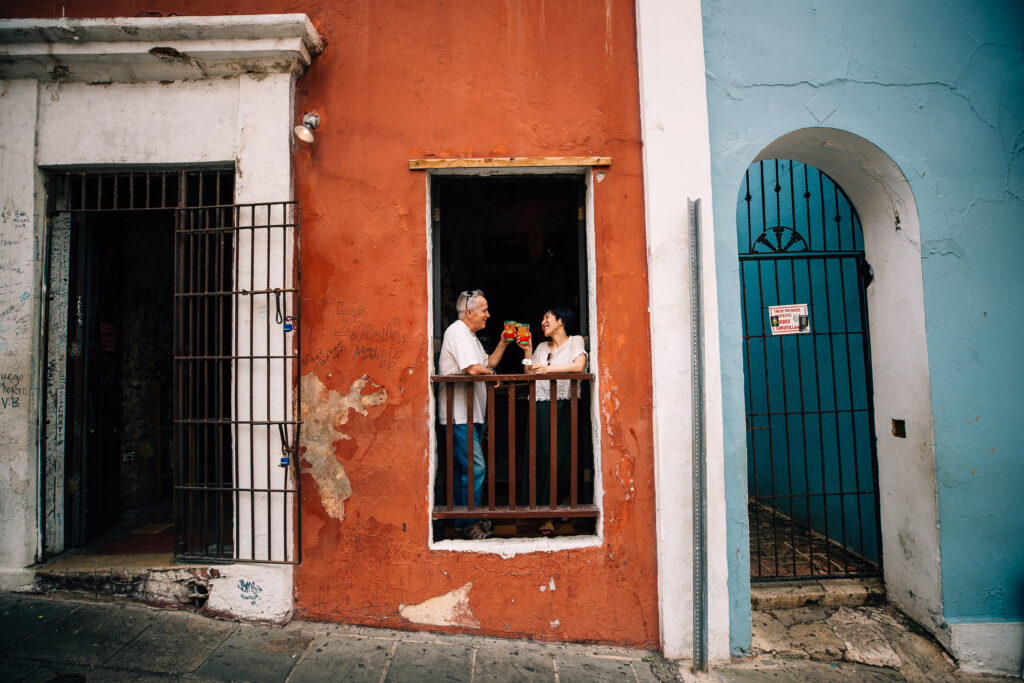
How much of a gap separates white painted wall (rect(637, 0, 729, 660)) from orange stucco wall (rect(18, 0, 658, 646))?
0.11 metres

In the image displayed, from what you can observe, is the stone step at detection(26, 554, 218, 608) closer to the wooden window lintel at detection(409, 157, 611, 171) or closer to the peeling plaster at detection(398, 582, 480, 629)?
the peeling plaster at detection(398, 582, 480, 629)

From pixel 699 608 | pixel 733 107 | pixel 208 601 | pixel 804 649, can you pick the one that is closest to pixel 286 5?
pixel 733 107

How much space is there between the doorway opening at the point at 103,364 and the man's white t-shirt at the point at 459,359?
5.01 feet

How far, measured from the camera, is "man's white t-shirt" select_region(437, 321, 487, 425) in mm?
3598

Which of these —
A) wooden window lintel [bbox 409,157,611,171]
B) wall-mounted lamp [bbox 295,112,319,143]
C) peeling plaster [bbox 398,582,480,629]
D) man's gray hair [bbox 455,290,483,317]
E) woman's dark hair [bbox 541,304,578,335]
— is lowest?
peeling plaster [bbox 398,582,480,629]

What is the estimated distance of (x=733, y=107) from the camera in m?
3.43

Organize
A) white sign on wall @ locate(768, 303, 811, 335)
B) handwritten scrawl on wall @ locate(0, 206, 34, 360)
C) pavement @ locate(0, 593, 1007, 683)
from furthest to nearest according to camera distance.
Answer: white sign on wall @ locate(768, 303, 811, 335)
handwritten scrawl on wall @ locate(0, 206, 34, 360)
pavement @ locate(0, 593, 1007, 683)

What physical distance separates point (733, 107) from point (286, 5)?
326 centimetres

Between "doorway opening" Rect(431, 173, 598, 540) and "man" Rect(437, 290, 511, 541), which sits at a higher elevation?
"doorway opening" Rect(431, 173, 598, 540)

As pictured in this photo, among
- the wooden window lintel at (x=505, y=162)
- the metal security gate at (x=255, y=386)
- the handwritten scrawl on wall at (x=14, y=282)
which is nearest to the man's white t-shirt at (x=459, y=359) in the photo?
the metal security gate at (x=255, y=386)

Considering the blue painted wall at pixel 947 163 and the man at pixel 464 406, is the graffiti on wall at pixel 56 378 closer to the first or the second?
the man at pixel 464 406

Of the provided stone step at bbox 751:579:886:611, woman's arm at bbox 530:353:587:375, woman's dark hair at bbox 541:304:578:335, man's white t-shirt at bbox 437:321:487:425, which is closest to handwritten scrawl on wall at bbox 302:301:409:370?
man's white t-shirt at bbox 437:321:487:425

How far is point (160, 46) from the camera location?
330cm

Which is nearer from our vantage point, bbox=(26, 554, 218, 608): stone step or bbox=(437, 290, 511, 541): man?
bbox=(26, 554, 218, 608): stone step
